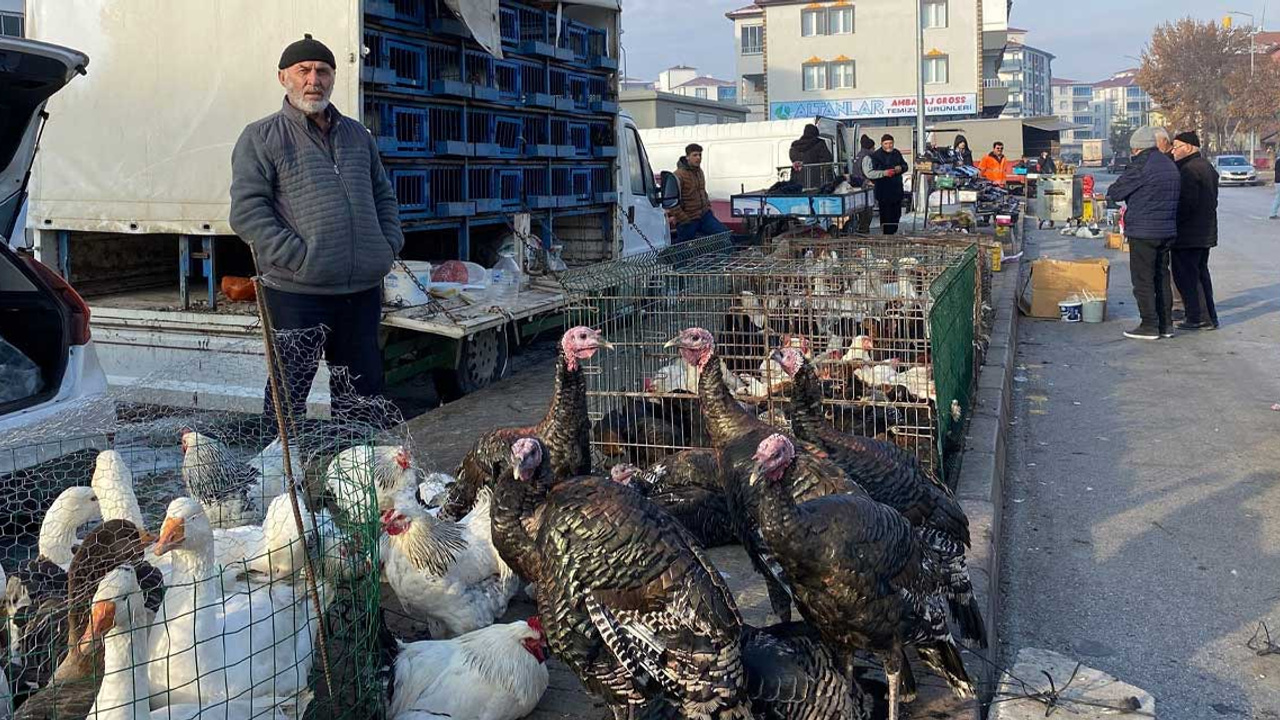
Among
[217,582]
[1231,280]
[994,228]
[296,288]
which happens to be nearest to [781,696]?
[217,582]

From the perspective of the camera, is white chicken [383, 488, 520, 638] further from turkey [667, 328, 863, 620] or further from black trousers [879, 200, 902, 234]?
black trousers [879, 200, 902, 234]

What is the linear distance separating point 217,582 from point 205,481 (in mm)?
1137

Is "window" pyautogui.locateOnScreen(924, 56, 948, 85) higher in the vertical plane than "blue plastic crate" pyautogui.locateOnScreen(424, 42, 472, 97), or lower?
higher

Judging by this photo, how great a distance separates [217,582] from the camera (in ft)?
11.6

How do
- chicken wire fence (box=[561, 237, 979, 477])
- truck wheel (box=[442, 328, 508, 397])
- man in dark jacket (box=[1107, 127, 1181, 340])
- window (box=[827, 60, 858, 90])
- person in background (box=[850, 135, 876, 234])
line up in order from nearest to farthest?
1. chicken wire fence (box=[561, 237, 979, 477])
2. truck wheel (box=[442, 328, 508, 397])
3. man in dark jacket (box=[1107, 127, 1181, 340])
4. person in background (box=[850, 135, 876, 234])
5. window (box=[827, 60, 858, 90])

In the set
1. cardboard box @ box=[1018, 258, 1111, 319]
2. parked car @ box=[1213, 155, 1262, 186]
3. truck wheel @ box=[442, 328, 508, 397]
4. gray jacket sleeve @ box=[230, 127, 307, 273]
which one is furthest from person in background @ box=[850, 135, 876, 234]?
parked car @ box=[1213, 155, 1262, 186]

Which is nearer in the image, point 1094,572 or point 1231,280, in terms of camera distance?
point 1094,572

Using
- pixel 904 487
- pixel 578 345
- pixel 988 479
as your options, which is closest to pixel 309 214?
pixel 578 345

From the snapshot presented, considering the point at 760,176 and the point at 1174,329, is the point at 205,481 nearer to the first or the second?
the point at 1174,329

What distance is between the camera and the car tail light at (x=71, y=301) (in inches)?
202

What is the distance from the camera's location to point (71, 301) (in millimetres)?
5176

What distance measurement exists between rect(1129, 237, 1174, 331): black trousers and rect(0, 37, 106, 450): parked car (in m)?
10.1

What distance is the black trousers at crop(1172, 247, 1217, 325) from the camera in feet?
39.6

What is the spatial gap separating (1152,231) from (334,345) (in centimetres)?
914
